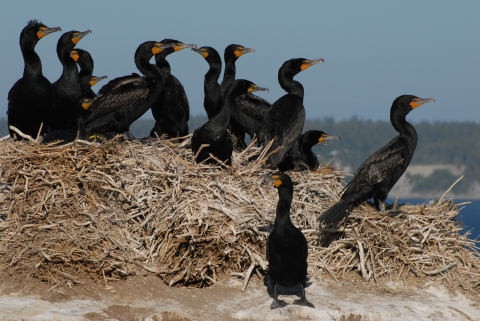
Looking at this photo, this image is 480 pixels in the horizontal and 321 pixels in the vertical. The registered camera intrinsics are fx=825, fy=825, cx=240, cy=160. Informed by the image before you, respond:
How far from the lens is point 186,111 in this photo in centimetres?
1182

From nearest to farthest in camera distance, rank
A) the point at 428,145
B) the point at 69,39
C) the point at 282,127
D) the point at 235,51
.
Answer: the point at 282,127, the point at 69,39, the point at 235,51, the point at 428,145

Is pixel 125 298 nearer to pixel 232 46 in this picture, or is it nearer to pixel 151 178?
pixel 151 178

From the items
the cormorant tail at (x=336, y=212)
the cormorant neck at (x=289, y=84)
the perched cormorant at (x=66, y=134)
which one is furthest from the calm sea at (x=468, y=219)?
the perched cormorant at (x=66, y=134)

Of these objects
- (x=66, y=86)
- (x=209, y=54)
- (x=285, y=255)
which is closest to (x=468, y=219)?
(x=209, y=54)

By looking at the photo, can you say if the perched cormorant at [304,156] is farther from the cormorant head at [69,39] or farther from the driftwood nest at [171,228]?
the cormorant head at [69,39]

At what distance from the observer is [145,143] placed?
1039 cm

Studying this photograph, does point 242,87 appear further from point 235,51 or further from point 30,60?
point 30,60

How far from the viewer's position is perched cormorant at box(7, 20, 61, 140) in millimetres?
10562

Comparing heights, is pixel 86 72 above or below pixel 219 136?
above

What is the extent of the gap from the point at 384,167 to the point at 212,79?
9.98 ft

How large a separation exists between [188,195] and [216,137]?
123 cm

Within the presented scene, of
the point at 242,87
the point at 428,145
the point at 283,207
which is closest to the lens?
the point at 283,207

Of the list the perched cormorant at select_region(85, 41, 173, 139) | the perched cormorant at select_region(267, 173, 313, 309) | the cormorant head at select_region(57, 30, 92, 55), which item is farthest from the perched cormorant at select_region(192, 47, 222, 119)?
the perched cormorant at select_region(267, 173, 313, 309)

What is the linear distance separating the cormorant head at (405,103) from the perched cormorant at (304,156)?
3.65 feet
